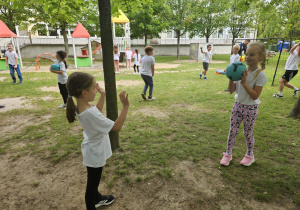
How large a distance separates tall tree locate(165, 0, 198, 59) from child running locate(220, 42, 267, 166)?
2334 cm

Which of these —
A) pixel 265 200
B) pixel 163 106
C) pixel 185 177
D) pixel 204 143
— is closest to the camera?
pixel 265 200

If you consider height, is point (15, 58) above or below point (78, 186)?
above

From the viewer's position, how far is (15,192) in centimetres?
283

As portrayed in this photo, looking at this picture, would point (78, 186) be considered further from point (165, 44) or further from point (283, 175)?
point (165, 44)

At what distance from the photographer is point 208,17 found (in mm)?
27609

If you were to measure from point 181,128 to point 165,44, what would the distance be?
3099cm

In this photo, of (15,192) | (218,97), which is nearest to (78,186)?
(15,192)

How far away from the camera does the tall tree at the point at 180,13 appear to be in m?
24.3

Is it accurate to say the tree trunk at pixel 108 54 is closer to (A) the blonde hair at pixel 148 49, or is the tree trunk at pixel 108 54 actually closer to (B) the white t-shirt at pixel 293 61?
(A) the blonde hair at pixel 148 49

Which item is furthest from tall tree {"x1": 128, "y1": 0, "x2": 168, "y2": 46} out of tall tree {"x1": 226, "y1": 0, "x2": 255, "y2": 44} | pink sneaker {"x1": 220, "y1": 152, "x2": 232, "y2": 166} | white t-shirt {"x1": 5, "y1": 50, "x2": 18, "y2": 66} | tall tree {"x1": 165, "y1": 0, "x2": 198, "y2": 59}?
pink sneaker {"x1": 220, "y1": 152, "x2": 232, "y2": 166}

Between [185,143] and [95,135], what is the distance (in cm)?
261

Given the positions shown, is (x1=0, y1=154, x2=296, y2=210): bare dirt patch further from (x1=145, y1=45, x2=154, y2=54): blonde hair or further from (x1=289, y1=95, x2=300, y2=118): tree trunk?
(x1=145, y1=45, x2=154, y2=54): blonde hair

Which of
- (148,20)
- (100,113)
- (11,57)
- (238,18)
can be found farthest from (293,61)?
(238,18)

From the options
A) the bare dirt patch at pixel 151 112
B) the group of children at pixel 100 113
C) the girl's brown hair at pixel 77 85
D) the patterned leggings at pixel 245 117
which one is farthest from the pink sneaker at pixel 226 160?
the girl's brown hair at pixel 77 85
